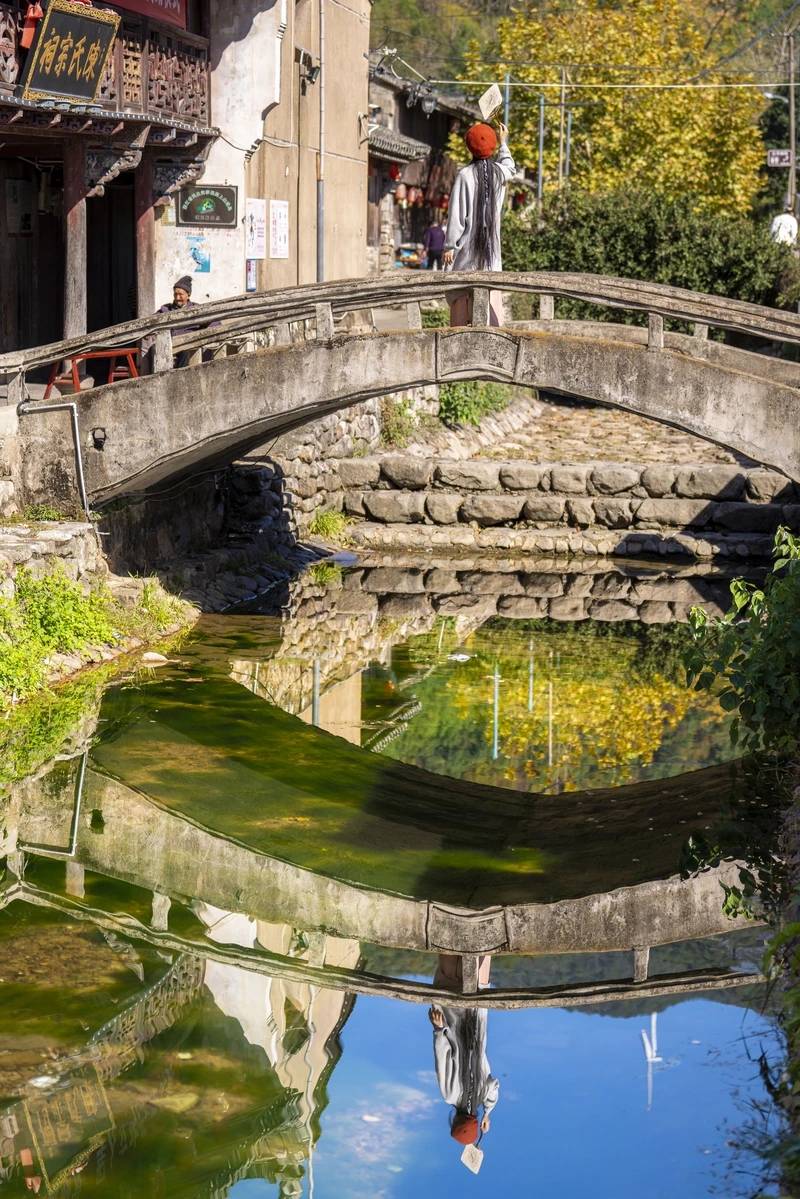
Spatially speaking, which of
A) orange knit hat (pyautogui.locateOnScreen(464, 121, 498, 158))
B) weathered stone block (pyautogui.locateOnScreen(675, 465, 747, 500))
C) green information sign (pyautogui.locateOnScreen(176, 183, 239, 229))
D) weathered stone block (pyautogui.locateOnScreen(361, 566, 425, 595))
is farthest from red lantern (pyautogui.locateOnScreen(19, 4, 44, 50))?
weathered stone block (pyautogui.locateOnScreen(675, 465, 747, 500))

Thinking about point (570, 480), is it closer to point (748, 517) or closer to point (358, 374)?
point (748, 517)

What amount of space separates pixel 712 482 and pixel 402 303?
7448 mm

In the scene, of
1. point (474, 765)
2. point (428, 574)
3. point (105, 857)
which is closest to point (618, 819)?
point (474, 765)

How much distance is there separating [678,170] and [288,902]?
33.4 m

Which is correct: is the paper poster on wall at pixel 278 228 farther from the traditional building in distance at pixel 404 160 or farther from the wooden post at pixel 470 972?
the wooden post at pixel 470 972

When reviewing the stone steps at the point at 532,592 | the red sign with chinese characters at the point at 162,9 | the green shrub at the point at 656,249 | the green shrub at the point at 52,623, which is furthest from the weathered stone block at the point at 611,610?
the green shrub at the point at 656,249

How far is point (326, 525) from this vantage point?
2012cm

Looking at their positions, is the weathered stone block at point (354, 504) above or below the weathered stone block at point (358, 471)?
below

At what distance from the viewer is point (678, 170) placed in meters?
39.5

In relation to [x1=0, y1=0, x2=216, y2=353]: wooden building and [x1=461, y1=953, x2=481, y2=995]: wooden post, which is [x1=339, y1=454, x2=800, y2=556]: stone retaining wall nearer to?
[x1=0, y1=0, x2=216, y2=353]: wooden building

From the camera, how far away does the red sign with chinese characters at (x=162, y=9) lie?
54.0ft

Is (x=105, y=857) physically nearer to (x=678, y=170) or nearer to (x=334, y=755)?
(x=334, y=755)

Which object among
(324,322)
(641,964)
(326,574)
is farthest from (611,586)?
(641,964)

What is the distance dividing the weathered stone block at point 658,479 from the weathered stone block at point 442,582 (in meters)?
3.04
